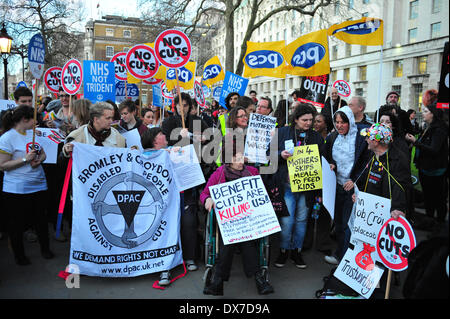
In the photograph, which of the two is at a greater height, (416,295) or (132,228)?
(416,295)

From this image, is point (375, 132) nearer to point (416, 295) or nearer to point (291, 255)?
point (291, 255)

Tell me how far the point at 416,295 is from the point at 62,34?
101 ft

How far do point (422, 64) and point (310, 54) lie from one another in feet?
104

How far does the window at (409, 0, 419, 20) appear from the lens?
32.8 meters

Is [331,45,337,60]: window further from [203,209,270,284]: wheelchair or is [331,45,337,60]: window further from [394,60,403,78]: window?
[203,209,270,284]: wheelchair

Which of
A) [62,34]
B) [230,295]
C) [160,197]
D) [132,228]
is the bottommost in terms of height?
[230,295]

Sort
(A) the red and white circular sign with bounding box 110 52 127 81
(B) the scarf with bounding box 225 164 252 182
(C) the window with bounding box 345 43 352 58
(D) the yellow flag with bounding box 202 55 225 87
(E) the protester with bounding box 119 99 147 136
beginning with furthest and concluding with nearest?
(C) the window with bounding box 345 43 352 58 → (D) the yellow flag with bounding box 202 55 225 87 → (A) the red and white circular sign with bounding box 110 52 127 81 → (E) the protester with bounding box 119 99 147 136 → (B) the scarf with bounding box 225 164 252 182

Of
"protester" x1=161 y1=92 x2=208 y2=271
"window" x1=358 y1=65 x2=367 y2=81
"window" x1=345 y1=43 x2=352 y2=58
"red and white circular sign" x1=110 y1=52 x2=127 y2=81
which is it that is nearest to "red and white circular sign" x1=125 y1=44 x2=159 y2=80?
"red and white circular sign" x1=110 y1=52 x2=127 y2=81

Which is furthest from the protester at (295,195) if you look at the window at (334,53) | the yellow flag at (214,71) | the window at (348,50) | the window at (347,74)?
the window at (334,53)

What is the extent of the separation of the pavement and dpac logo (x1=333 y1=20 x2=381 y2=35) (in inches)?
144

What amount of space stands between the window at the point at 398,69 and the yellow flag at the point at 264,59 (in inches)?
1277

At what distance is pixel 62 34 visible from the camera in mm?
27172
